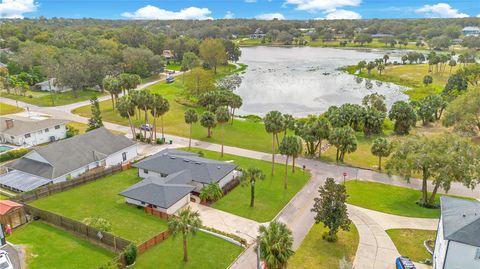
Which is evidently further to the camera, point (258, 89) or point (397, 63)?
point (397, 63)

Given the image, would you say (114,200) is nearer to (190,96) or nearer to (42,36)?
(190,96)

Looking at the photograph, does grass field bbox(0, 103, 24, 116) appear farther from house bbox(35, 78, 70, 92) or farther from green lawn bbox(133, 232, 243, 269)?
green lawn bbox(133, 232, 243, 269)

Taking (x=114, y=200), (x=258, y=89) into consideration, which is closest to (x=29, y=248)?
(x=114, y=200)

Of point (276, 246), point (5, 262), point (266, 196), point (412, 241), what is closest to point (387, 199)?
point (412, 241)

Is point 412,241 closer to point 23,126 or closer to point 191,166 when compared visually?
point 191,166

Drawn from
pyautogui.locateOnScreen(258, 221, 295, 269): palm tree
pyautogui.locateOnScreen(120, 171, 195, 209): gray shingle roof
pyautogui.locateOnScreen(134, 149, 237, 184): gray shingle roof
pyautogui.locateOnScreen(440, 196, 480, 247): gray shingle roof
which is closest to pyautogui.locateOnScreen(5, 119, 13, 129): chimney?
pyautogui.locateOnScreen(134, 149, 237, 184): gray shingle roof

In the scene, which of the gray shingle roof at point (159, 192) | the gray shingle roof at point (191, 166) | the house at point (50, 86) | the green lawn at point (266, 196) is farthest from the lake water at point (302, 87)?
the house at point (50, 86)
